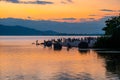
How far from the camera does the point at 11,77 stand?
40.4 meters

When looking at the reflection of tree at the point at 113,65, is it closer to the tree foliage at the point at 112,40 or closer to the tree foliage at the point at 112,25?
the tree foliage at the point at 112,40

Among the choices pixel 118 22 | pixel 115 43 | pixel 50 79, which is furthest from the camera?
pixel 118 22

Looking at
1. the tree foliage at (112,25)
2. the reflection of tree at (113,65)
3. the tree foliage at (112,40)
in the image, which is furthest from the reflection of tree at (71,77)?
the tree foliage at (112,25)

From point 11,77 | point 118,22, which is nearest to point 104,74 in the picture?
point 11,77

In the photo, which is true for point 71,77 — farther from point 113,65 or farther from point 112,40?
point 112,40

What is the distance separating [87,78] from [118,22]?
78.6m

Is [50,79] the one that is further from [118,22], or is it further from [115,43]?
[118,22]

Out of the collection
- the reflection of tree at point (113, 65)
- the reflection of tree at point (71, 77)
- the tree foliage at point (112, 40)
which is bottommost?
the reflection of tree at point (71, 77)

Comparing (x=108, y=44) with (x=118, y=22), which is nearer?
(x=108, y=44)

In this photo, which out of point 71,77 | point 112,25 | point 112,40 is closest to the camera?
point 71,77

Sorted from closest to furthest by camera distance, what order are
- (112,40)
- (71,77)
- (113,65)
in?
(71,77)
(113,65)
(112,40)

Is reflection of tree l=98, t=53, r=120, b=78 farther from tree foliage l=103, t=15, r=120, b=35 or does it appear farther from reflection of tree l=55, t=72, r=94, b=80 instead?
tree foliage l=103, t=15, r=120, b=35

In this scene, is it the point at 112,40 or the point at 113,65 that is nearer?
the point at 113,65

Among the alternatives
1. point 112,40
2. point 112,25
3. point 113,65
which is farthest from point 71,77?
point 112,25
